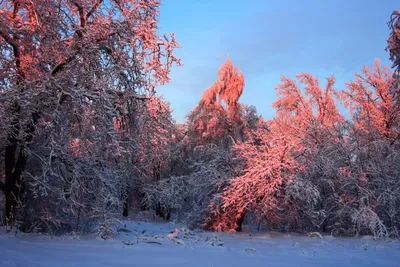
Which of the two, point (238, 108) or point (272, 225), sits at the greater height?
point (238, 108)

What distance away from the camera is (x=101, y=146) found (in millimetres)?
9461

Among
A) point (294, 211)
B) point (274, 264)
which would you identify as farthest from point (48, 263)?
point (294, 211)

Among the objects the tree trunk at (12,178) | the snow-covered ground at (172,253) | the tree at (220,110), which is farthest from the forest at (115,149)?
the tree at (220,110)

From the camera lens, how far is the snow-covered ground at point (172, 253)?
5990 mm

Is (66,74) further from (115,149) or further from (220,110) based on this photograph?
(220,110)

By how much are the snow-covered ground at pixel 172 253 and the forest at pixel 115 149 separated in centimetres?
129

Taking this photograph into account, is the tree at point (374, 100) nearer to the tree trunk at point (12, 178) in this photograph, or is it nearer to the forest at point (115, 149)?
the forest at point (115, 149)

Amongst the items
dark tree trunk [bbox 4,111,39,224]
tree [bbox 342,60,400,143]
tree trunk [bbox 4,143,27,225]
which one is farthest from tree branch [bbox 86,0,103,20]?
tree [bbox 342,60,400,143]

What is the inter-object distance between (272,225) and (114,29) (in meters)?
8.50

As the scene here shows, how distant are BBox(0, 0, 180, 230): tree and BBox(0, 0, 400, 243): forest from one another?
3 cm

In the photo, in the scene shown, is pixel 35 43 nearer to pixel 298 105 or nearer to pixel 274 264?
pixel 274 264

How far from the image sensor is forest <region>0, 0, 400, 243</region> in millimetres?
8617

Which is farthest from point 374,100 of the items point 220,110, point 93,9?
point 93,9

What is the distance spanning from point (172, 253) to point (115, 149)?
2.79 metres
